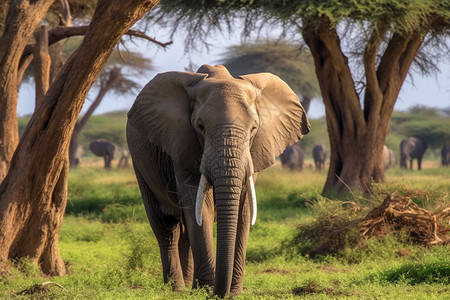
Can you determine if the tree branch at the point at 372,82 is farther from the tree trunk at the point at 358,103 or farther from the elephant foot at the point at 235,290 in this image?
the elephant foot at the point at 235,290

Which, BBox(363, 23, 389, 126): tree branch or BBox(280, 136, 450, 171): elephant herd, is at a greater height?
BBox(363, 23, 389, 126): tree branch

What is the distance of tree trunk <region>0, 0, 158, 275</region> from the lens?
7352mm

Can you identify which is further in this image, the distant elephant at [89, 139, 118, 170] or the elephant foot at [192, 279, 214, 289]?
the distant elephant at [89, 139, 118, 170]

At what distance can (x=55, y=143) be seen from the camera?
7.87 metres

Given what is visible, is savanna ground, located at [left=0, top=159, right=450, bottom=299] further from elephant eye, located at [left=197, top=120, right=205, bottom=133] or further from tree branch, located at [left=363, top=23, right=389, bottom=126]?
tree branch, located at [left=363, top=23, right=389, bottom=126]

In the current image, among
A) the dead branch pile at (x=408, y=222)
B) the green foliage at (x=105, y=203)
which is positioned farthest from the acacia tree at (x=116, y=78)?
the dead branch pile at (x=408, y=222)

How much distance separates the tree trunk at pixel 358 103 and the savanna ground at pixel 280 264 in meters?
2.33

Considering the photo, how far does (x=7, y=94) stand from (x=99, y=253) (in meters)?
2.47

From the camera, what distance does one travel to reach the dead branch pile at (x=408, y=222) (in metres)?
9.33

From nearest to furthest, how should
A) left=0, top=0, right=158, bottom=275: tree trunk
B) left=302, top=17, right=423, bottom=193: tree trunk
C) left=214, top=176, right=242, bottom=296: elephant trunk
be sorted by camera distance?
left=214, top=176, right=242, bottom=296: elephant trunk → left=0, top=0, right=158, bottom=275: tree trunk → left=302, top=17, right=423, bottom=193: tree trunk

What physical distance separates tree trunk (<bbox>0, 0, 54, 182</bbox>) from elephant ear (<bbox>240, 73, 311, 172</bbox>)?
4493 millimetres

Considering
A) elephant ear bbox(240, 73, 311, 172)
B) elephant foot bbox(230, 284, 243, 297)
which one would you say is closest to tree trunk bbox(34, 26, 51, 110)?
elephant ear bbox(240, 73, 311, 172)

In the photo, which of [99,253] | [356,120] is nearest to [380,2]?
[356,120]

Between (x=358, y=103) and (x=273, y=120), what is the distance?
9.90 meters
